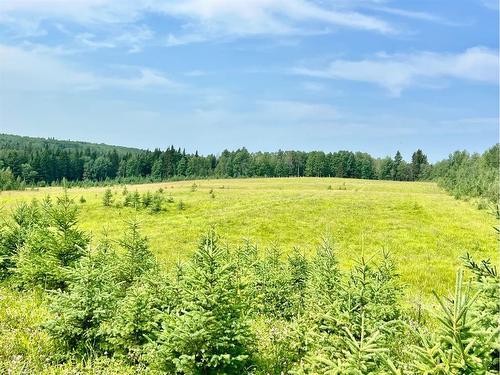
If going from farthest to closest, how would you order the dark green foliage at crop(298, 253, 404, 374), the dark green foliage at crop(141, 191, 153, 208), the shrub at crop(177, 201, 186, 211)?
the dark green foliage at crop(141, 191, 153, 208)
the shrub at crop(177, 201, 186, 211)
the dark green foliage at crop(298, 253, 404, 374)

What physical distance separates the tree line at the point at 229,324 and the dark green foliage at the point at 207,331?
0.02 meters

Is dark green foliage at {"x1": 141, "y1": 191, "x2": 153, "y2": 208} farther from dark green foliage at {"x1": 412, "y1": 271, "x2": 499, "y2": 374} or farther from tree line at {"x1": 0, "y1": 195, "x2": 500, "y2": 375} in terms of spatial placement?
dark green foliage at {"x1": 412, "y1": 271, "x2": 499, "y2": 374}

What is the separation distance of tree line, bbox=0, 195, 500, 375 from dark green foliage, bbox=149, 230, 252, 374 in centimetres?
2

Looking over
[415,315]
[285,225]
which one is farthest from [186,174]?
[415,315]

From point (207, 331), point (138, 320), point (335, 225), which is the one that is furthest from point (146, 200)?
point (207, 331)

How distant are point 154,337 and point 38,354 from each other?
2.23 m

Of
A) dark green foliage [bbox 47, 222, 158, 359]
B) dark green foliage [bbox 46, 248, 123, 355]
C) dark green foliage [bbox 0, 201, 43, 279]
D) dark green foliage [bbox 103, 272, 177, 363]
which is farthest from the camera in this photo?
dark green foliage [bbox 0, 201, 43, 279]

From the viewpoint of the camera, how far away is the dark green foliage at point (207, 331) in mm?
6578

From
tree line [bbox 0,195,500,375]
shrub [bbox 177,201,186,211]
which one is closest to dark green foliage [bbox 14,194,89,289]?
tree line [bbox 0,195,500,375]

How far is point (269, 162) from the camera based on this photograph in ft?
550

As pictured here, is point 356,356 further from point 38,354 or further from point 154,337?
point 38,354

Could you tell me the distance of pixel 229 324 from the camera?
22.7 feet

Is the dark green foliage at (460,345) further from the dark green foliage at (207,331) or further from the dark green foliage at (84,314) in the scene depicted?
the dark green foliage at (84,314)

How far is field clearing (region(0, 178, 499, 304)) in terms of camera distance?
3186 cm
